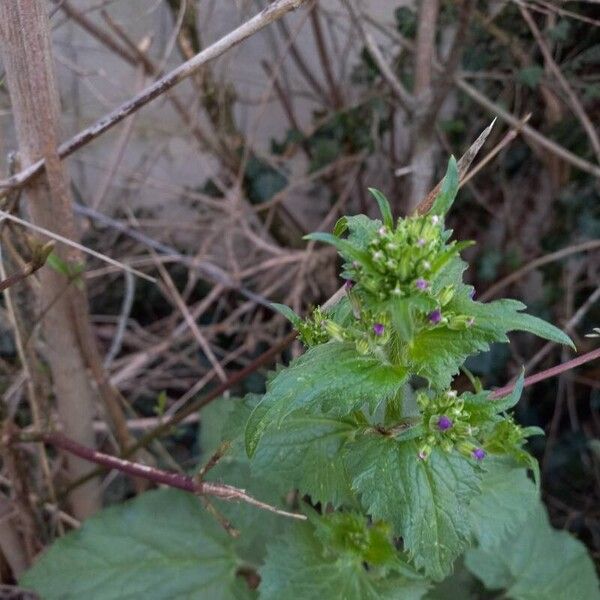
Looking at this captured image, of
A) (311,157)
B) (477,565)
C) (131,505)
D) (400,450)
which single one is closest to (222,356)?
(311,157)

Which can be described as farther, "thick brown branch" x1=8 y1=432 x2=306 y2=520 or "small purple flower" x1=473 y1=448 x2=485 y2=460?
"thick brown branch" x1=8 y1=432 x2=306 y2=520

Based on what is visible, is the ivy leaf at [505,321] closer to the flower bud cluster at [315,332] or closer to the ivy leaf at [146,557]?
the flower bud cluster at [315,332]

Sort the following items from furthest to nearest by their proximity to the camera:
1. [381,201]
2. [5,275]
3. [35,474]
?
[35,474] < [5,275] < [381,201]

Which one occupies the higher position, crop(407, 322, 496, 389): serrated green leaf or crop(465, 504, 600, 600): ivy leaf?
crop(407, 322, 496, 389): serrated green leaf

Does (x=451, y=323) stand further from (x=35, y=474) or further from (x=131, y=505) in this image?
(x=35, y=474)

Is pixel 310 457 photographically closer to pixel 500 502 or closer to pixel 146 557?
pixel 500 502

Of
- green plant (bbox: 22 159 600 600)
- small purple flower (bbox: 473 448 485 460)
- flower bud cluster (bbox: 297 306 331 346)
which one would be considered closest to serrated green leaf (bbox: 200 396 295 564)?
green plant (bbox: 22 159 600 600)

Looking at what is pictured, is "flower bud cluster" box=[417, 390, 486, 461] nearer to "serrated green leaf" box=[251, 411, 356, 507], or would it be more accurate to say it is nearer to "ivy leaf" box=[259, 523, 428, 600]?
"serrated green leaf" box=[251, 411, 356, 507]
